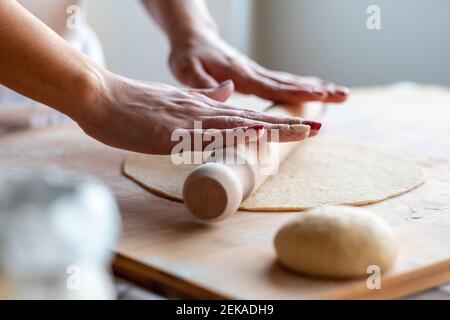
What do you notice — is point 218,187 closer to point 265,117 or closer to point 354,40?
point 265,117

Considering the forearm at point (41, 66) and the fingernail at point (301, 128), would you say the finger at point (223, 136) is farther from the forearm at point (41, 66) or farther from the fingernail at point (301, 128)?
the forearm at point (41, 66)

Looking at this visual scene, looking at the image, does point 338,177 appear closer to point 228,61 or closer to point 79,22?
point 228,61

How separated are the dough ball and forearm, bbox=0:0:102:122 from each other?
42cm

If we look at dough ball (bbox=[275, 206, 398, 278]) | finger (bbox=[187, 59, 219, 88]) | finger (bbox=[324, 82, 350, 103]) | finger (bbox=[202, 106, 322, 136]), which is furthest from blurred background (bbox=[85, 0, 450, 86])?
dough ball (bbox=[275, 206, 398, 278])

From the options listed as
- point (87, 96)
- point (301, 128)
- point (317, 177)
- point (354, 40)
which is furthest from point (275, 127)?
point (354, 40)

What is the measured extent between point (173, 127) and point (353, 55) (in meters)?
2.35

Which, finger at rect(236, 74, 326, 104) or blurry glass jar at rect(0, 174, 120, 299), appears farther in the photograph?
finger at rect(236, 74, 326, 104)

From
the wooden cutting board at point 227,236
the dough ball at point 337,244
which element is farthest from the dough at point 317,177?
the dough ball at point 337,244

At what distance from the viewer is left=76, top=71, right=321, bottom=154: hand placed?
1.04 metres

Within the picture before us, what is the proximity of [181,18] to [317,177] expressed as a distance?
0.61 meters

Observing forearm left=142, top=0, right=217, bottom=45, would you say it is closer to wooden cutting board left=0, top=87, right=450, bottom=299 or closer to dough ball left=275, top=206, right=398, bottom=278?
wooden cutting board left=0, top=87, right=450, bottom=299

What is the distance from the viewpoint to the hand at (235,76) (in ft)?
4.79

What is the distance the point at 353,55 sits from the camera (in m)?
3.26

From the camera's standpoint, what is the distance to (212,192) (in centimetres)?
89
